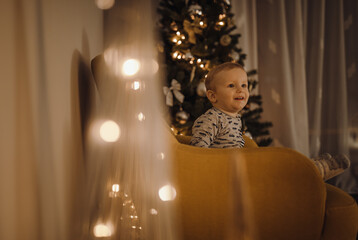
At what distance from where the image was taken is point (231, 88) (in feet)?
3.67

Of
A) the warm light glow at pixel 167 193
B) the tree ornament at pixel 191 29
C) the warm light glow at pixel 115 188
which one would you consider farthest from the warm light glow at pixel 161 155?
the tree ornament at pixel 191 29

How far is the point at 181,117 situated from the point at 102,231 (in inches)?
34.2

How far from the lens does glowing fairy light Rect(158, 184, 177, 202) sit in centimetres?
84

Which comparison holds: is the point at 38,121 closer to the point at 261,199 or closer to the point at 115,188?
the point at 115,188

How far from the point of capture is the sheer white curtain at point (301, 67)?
250cm

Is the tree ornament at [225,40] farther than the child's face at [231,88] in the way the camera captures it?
Yes

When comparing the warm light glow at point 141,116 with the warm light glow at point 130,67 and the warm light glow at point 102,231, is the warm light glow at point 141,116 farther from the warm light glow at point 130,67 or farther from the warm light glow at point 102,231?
the warm light glow at point 102,231

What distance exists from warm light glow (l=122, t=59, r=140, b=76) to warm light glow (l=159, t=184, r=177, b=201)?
1.53ft

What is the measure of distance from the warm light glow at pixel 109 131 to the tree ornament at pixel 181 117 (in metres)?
0.56

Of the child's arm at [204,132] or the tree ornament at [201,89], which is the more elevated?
the tree ornament at [201,89]

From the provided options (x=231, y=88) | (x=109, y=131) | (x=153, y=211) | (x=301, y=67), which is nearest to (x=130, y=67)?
(x=109, y=131)

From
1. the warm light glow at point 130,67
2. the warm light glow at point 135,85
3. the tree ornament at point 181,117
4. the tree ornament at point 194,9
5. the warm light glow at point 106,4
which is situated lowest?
the tree ornament at point 181,117

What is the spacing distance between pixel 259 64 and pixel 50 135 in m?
2.26

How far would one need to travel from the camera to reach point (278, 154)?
2.52 feet
